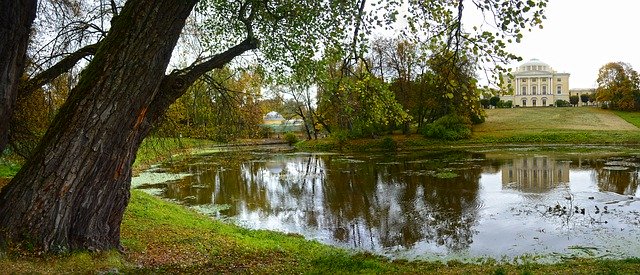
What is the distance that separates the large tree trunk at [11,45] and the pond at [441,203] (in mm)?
7974

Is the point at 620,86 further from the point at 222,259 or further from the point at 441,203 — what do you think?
the point at 222,259

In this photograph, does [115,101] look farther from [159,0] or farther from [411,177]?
[411,177]

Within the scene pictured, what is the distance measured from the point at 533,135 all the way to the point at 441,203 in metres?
36.3

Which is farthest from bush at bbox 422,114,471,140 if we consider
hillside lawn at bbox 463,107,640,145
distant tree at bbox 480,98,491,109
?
distant tree at bbox 480,98,491,109

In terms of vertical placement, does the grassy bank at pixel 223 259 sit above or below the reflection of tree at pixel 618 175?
above

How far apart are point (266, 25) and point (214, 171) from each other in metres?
22.5

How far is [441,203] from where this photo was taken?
17.1 meters

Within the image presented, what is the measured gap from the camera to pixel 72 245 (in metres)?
6.38

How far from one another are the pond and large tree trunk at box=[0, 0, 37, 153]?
797cm

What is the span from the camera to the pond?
11680mm

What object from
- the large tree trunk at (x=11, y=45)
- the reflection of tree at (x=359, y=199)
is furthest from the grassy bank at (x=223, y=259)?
the reflection of tree at (x=359, y=199)

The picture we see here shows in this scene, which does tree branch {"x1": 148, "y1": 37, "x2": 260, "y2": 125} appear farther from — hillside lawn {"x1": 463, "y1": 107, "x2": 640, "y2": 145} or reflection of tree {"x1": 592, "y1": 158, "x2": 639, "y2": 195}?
hillside lawn {"x1": 463, "y1": 107, "x2": 640, "y2": 145}

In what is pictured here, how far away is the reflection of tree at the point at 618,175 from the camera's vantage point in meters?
19.1

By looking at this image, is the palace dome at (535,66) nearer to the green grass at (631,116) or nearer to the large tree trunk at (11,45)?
the green grass at (631,116)
